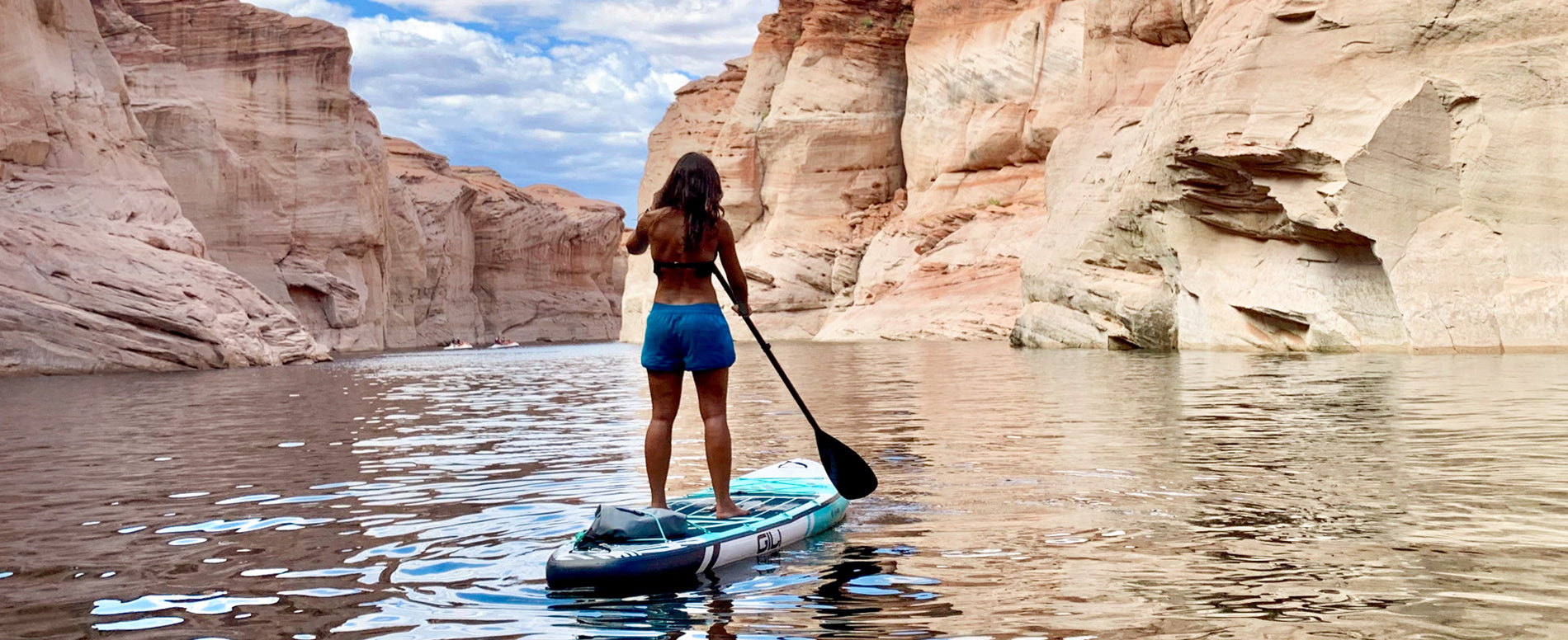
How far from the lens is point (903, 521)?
6.23 meters

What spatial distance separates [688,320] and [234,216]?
50.4 meters

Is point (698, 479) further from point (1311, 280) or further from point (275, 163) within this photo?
point (275, 163)

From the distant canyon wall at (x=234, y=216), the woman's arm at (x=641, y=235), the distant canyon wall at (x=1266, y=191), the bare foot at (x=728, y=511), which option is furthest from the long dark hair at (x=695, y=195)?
the distant canyon wall at (x=234, y=216)

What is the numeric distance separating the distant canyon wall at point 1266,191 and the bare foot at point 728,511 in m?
15.8

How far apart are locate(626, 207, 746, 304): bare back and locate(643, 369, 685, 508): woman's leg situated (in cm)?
35

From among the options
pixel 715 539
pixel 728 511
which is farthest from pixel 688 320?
pixel 715 539

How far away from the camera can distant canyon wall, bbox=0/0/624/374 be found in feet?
91.8

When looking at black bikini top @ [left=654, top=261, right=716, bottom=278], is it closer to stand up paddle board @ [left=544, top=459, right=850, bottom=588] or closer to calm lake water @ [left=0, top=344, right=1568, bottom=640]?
stand up paddle board @ [left=544, top=459, right=850, bottom=588]

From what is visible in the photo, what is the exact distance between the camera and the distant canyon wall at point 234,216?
28.0 meters

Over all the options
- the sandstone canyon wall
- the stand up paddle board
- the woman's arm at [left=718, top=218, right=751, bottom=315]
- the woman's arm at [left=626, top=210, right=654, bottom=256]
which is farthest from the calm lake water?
the sandstone canyon wall

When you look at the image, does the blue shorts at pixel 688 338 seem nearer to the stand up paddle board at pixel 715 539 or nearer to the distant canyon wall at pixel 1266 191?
the stand up paddle board at pixel 715 539

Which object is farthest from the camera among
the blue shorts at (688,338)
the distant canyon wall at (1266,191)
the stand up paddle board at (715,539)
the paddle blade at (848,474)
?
the distant canyon wall at (1266,191)

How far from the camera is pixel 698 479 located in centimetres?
805

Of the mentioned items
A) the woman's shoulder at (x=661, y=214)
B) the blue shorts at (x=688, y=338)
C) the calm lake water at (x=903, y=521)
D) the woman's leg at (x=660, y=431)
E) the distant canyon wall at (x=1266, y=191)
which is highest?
the distant canyon wall at (x=1266, y=191)
